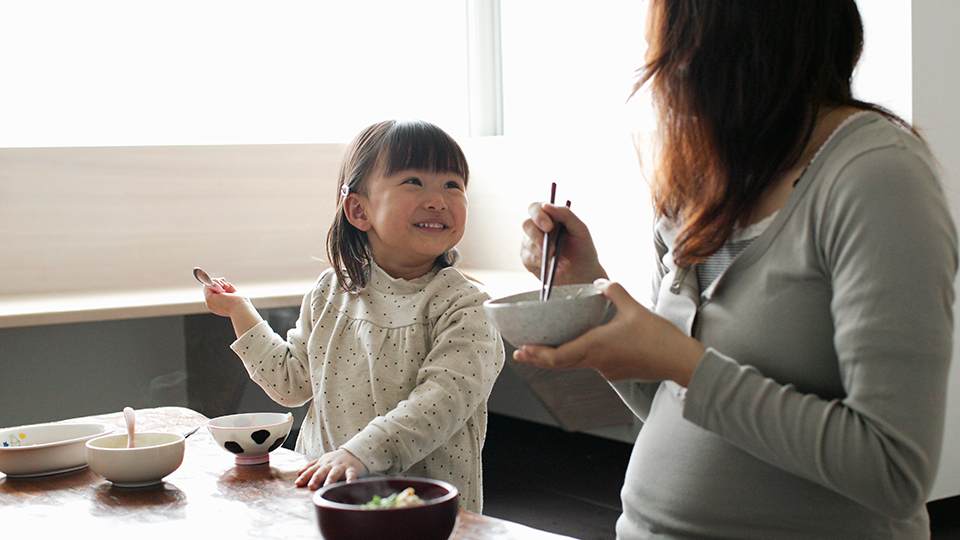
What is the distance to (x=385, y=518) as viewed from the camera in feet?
2.19

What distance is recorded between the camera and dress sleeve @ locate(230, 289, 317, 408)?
53.9 inches

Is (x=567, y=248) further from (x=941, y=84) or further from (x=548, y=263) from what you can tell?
(x=941, y=84)

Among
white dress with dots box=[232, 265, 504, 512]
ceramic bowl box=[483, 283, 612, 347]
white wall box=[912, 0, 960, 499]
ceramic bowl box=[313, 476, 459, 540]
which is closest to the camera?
ceramic bowl box=[313, 476, 459, 540]

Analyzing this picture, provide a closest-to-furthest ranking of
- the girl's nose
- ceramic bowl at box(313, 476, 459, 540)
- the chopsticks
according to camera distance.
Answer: ceramic bowl at box(313, 476, 459, 540), the chopsticks, the girl's nose

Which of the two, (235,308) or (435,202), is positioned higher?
(435,202)

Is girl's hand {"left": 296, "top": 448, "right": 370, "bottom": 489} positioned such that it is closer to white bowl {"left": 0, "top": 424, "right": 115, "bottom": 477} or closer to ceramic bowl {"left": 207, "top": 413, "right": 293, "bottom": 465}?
ceramic bowl {"left": 207, "top": 413, "right": 293, "bottom": 465}

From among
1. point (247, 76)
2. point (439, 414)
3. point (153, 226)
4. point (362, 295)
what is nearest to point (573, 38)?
point (247, 76)

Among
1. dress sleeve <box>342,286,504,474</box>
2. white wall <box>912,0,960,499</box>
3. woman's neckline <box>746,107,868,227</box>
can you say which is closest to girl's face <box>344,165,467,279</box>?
dress sleeve <box>342,286,504,474</box>

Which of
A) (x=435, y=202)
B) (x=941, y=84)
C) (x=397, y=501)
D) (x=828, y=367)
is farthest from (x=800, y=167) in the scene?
(x=941, y=84)

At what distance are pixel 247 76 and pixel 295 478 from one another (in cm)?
266

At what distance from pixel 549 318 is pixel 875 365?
0.28 m

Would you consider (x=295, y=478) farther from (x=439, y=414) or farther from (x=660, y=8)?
(x=660, y=8)

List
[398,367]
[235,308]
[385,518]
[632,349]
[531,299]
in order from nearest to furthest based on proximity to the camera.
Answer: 1. [385,518]
2. [632,349]
3. [531,299]
4. [398,367]
5. [235,308]

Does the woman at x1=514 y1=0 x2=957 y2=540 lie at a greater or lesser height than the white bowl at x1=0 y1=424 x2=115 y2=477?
greater
